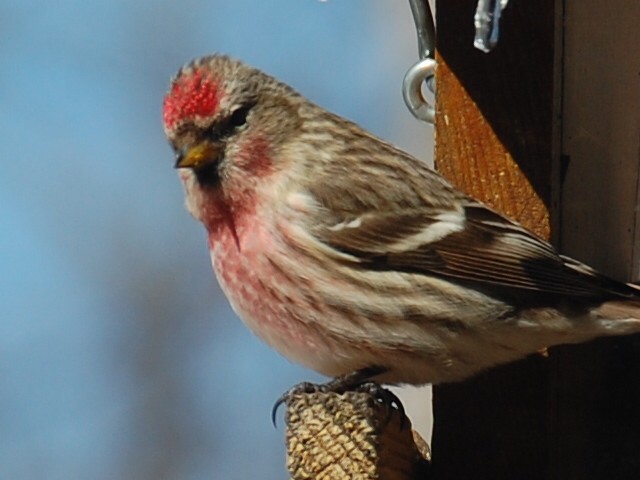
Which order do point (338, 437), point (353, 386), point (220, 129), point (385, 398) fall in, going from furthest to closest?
point (220, 129)
point (353, 386)
point (385, 398)
point (338, 437)

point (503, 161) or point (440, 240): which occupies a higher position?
point (503, 161)

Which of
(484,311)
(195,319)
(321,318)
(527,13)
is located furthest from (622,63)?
(195,319)

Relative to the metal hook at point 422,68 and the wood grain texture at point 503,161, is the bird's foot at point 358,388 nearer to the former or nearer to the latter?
the wood grain texture at point 503,161

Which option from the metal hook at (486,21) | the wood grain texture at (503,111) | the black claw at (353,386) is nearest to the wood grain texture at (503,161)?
the wood grain texture at (503,111)

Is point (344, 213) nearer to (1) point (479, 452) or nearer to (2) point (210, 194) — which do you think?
(2) point (210, 194)

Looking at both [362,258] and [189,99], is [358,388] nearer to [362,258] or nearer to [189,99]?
[362,258]

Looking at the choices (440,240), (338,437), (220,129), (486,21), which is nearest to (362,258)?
(440,240)

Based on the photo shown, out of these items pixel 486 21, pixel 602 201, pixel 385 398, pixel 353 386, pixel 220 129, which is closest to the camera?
pixel 486 21
